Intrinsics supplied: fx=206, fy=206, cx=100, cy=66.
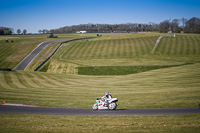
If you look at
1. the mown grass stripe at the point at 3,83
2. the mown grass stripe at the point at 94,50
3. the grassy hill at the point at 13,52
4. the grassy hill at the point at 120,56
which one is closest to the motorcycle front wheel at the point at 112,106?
the mown grass stripe at the point at 3,83

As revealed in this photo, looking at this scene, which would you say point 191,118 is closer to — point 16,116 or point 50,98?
point 16,116

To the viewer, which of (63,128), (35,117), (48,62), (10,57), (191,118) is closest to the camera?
(63,128)

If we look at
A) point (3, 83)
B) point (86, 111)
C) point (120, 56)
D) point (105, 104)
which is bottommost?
point (3, 83)

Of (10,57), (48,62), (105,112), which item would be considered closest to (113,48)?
(48,62)

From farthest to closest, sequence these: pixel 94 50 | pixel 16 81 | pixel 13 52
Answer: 1. pixel 13 52
2. pixel 94 50
3. pixel 16 81

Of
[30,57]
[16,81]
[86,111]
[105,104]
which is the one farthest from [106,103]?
[30,57]

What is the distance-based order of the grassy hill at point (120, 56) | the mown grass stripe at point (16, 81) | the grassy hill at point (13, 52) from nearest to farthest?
the mown grass stripe at point (16, 81), the grassy hill at point (120, 56), the grassy hill at point (13, 52)

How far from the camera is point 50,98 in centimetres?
2670

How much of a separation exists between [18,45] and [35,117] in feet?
290

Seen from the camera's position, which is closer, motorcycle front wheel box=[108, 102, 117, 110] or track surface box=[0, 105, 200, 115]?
track surface box=[0, 105, 200, 115]

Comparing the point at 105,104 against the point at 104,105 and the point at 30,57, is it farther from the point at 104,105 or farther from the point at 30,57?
the point at 30,57

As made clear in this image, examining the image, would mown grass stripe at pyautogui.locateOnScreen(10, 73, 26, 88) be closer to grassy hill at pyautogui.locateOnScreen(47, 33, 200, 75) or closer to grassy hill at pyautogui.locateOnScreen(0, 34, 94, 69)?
grassy hill at pyautogui.locateOnScreen(47, 33, 200, 75)

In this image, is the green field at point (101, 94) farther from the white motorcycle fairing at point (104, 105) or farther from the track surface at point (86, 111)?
the white motorcycle fairing at point (104, 105)

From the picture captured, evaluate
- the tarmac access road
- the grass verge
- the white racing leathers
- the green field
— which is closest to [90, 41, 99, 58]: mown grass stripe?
the green field
